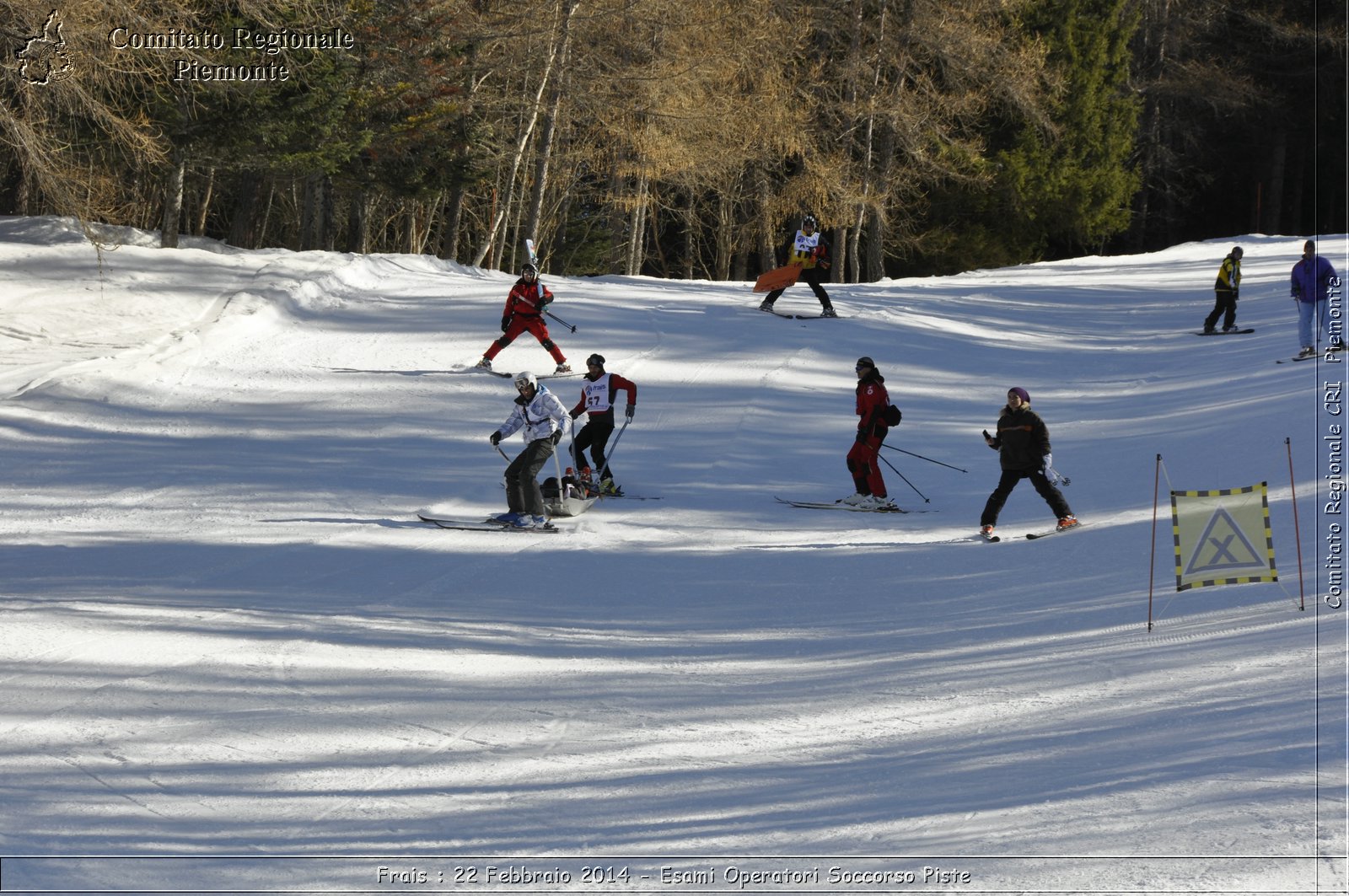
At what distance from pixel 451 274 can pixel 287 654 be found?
18567mm

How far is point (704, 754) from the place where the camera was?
6621 mm

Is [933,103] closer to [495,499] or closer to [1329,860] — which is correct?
[495,499]

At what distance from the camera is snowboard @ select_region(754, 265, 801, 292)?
75.2 feet

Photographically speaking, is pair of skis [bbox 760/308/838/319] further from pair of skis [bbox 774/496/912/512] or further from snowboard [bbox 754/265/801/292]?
pair of skis [bbox 774/496/912/512]

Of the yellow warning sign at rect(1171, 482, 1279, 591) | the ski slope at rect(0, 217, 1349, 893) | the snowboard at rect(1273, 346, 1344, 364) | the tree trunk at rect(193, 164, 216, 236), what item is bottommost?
the ski slope at rect(0, 217, 1349, 893)

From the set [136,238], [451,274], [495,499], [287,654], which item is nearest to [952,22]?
[451,274]

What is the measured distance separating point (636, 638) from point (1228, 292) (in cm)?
1742

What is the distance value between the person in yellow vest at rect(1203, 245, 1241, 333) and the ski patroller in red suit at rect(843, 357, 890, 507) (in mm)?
11252

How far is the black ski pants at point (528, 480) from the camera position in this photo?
39.8ft

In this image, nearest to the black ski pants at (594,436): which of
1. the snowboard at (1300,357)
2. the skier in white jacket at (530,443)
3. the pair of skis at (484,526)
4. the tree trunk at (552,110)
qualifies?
the skier in white jacket at (530,443)

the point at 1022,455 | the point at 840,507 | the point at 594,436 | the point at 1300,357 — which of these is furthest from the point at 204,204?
the point at 1022,455

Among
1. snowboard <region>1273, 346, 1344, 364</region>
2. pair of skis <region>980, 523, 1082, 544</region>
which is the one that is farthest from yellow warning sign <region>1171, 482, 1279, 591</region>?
snowboard <region>1273, 346, 1344, 364</region>

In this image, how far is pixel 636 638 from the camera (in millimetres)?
8844

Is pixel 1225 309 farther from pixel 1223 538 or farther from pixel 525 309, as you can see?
pixel 1223 538
